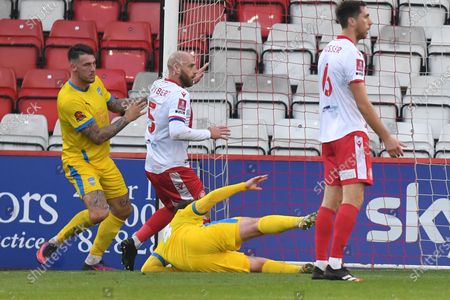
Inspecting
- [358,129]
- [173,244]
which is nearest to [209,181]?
[173,244]

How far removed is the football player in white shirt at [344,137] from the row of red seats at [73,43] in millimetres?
6409

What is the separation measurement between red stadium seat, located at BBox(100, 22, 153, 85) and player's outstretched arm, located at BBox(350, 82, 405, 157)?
665 centimetres

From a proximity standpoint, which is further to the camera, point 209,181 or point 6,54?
point 6,54

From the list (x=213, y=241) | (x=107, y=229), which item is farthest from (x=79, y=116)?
(x=213, y=241)

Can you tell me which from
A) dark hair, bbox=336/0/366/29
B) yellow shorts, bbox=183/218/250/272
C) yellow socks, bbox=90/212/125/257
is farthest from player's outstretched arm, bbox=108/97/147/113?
dark hair, bbox=336/0/366/29

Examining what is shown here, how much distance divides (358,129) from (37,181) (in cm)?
463

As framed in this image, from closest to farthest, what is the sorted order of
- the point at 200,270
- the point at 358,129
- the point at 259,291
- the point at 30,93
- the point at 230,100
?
1. the point at 259,291
2. the point at 358,129
3. the point at 200,270
4. the point at 230,100
5. the point at 30,93

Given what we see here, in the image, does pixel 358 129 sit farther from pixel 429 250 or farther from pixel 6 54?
pixel 6 54

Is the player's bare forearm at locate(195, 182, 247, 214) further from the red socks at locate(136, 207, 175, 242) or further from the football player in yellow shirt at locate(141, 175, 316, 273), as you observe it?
the red socks at locate(136, 207, 175, 242)

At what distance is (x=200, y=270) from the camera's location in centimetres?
898

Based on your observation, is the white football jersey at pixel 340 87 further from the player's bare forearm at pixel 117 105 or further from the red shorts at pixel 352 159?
the player's bare forearm at pixel 117 105

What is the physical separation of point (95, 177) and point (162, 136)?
0.74 meters

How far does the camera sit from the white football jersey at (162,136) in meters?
9.81

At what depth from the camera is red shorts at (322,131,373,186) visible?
25.3ft
